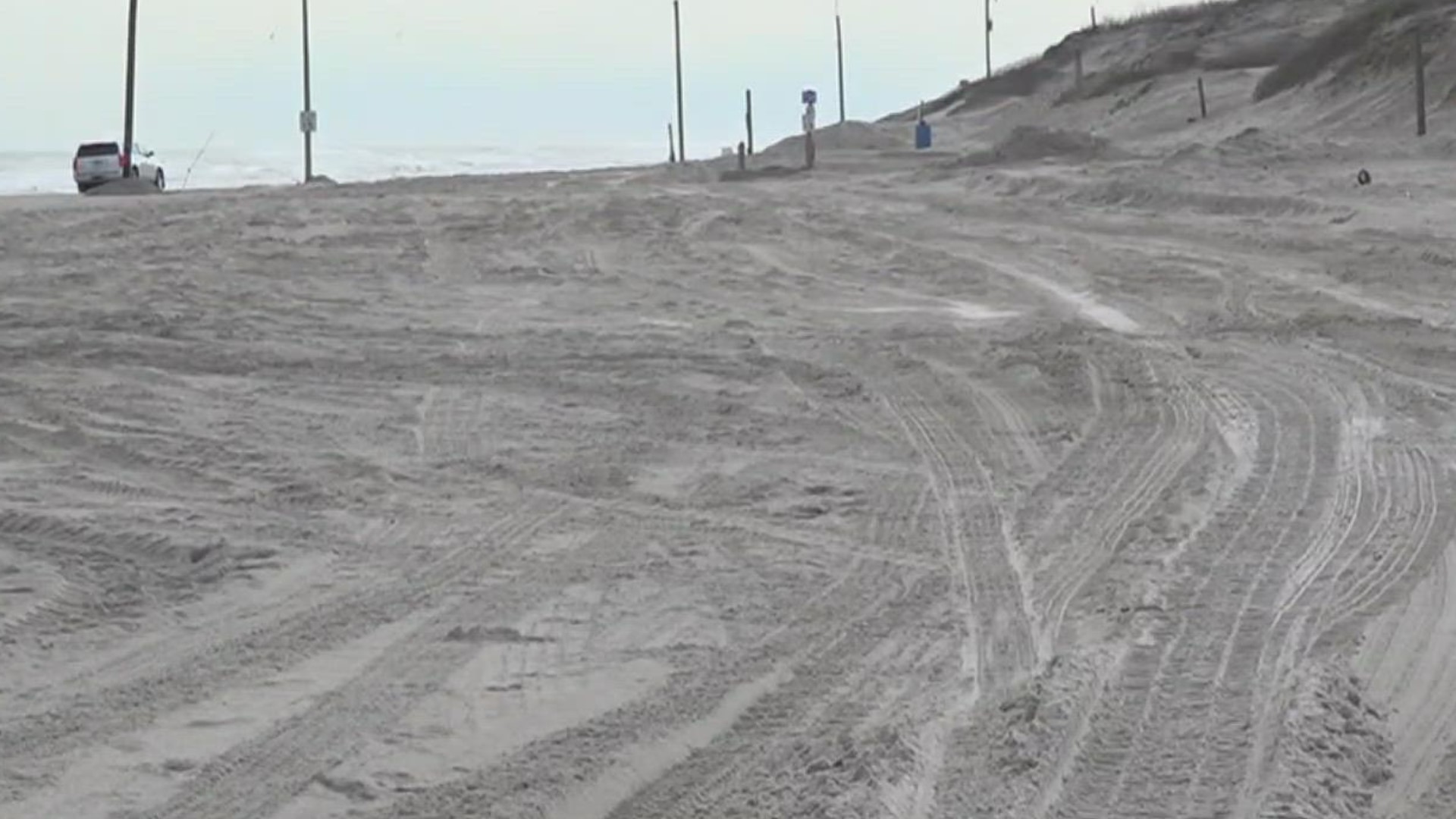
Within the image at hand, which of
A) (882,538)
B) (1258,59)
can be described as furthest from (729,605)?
(1258,59)

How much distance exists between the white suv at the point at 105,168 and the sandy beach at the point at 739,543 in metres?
31.2

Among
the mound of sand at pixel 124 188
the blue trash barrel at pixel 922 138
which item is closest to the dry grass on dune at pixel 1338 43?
the blue trash barrel at pixel 922 138

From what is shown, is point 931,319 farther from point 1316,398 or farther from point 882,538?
point 882,538

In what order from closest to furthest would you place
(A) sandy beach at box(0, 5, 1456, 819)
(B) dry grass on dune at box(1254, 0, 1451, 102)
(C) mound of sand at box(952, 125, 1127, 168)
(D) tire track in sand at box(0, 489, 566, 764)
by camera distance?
(A) sandy beach at box(0, 5, 1456, 819)
(D) tire track in sand at box(0, 489, 566, 764)
(C) mound of sand at box(952, 125, 1127, 168)
(B) dry grass on dune at box(1254, 0, 1451, 102)

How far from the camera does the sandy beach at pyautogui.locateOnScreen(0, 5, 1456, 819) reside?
5.06 metres

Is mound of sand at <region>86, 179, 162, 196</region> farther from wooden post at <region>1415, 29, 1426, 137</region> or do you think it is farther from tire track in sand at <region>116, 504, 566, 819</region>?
tire track in sand at <region>116, 504, 566, 819</region>

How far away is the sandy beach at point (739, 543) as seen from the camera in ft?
16.6

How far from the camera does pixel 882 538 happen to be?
7.39 meters

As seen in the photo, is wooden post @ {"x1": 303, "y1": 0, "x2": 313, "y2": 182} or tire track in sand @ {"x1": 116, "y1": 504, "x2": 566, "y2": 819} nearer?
tire track in sand @ {"x1": 116, "y1": 504, "x2": 566, "y2": 819}

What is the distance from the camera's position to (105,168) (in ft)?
153

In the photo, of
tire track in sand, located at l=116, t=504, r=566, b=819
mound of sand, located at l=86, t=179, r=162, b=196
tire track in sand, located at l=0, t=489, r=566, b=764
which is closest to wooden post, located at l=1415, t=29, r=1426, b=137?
mound of sand, located at l=86, t=179, r=162, b=196

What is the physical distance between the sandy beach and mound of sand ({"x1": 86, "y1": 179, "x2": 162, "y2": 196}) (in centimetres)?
2316

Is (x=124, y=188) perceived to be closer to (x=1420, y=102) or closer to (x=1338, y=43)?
(x=1338, y=43)

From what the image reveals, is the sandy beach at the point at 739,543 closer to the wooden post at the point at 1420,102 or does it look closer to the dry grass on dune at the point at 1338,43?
the wooden post at the point at 1420,102
